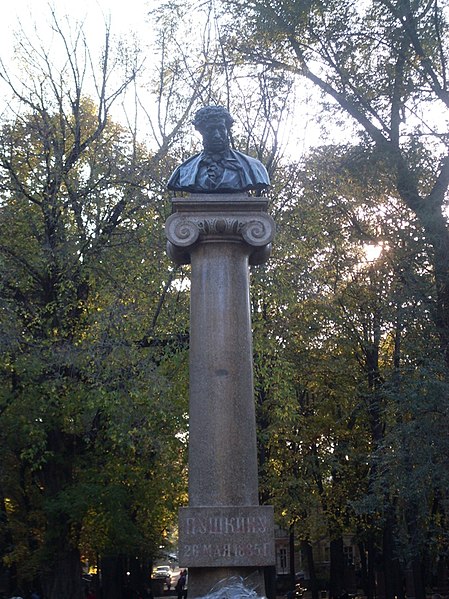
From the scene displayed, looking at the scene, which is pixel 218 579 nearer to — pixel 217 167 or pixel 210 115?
pixel 217 167

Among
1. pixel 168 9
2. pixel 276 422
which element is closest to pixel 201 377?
pixel 168 9

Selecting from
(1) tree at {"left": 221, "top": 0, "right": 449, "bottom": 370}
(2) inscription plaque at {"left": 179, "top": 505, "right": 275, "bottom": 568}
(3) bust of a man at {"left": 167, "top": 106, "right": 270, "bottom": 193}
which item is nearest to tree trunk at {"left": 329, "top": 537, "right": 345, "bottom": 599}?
(1) tree at {"left": 221, "top": 0, "right": 449, "bottom": 370}

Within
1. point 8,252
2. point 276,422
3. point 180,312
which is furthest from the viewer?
point 276,422

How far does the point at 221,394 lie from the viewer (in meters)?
8.03

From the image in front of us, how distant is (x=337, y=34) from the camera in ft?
62.4

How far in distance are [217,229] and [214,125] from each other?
128 centimetres

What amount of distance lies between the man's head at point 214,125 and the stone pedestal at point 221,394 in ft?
2.28

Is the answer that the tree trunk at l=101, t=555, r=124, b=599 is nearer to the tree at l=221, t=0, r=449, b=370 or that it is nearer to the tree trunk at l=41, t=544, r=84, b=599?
the tree trunk at l=41, t=544, r=84, b=599

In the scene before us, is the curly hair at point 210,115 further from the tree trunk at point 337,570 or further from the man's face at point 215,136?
the tree trunk at point 337,570

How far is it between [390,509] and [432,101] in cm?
1030

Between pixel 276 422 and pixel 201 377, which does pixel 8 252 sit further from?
pixel 201 377

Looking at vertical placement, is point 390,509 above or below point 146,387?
below

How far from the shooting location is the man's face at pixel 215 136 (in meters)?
9.08

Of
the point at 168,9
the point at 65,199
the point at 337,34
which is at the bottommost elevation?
the point at 65,199
